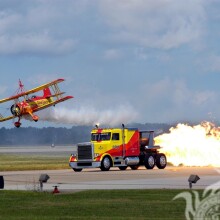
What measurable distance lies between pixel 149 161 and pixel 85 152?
5.17 metres

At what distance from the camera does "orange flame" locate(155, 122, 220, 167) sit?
6341 centimetres

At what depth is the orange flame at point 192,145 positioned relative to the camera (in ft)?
208

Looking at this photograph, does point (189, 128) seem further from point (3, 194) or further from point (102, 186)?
point (3, 194)

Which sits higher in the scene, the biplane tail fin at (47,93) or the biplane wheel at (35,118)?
the biplane tail fin at (47,93)

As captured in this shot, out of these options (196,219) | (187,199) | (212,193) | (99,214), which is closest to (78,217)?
(99,214)

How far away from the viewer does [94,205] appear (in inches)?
1096

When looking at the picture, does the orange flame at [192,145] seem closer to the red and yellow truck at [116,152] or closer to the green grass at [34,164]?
the red and yellow truck at [116,152]

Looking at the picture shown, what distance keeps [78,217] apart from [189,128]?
1607 inches

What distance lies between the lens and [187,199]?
95.5 feet

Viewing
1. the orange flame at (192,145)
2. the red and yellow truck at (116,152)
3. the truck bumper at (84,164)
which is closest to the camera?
the truck bumper at (84,164)

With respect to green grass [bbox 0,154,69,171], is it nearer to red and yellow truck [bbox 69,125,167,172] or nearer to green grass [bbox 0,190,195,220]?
red and yellow truck [bbox 69,125,167,172]

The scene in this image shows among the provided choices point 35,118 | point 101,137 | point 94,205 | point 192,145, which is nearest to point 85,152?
point 101,137

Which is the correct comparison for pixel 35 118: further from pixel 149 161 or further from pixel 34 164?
pixel 149 161

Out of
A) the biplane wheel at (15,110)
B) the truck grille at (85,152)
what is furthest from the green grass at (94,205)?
the biplane wheel at (15,110)
